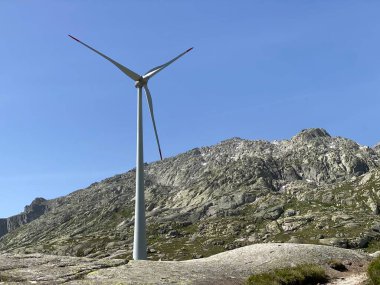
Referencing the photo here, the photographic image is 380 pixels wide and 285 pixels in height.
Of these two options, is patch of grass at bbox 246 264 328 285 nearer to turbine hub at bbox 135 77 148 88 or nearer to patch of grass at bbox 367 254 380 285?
patch of grass at bbox 367 254 380 285

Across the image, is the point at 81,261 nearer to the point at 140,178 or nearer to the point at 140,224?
the point at 140,224

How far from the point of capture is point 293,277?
31.4 m

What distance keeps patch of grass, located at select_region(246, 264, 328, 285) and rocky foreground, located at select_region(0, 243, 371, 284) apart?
1844 millimetres

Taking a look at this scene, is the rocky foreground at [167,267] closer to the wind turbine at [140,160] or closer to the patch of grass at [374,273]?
the patch of grass at [374,273]

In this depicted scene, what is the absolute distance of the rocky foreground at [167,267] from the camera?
27.7m

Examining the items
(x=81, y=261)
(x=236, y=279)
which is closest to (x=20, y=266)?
(x=81, y=261)

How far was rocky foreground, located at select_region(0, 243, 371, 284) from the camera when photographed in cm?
2772

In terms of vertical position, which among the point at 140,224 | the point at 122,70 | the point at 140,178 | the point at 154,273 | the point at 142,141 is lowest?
the point at 154,273

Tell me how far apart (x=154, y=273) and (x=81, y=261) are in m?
7.23

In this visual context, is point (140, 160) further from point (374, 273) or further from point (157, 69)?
point (374, 273)

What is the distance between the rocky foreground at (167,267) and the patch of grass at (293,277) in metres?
1.84

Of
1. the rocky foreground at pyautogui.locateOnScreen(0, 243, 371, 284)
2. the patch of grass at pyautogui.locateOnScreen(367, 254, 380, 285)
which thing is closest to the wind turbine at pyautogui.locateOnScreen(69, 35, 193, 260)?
the rocky foreground at pyautogui.locateOnScreen(0, 243, 371, 284)

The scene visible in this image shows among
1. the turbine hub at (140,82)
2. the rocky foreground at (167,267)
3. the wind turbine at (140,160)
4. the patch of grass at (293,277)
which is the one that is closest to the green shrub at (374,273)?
the patch of grass at (293,277)

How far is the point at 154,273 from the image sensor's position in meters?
30.2
